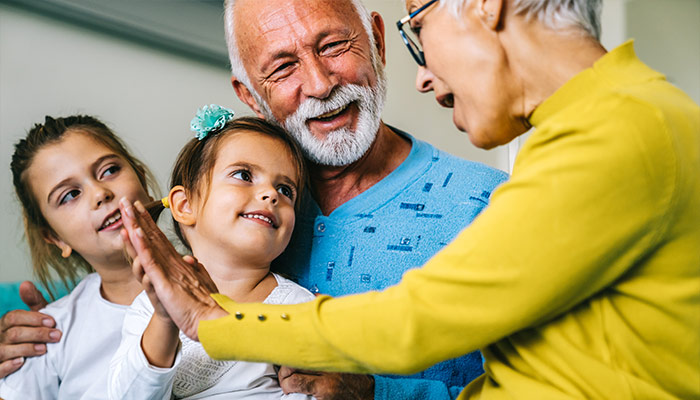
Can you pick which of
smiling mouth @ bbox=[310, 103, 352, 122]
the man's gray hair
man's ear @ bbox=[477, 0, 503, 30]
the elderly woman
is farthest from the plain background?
man's ear @ bbox=[477, 0, 503, 30]

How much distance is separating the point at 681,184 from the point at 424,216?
85 centimetres

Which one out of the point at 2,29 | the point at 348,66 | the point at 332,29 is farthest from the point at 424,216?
the point at 2,29

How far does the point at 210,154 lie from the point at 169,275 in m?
0.56

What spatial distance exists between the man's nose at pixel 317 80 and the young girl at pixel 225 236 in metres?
0.13

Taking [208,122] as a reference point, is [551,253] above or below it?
below

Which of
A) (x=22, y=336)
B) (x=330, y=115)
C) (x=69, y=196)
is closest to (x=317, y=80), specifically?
(x=330, y=115)

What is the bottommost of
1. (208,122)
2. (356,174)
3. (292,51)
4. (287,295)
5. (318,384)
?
(318,384)

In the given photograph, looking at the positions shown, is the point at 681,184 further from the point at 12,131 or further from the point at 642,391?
the point at 12,131

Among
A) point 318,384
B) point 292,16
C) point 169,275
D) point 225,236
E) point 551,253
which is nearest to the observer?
point 551,253

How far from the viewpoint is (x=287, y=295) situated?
1424 millimetres

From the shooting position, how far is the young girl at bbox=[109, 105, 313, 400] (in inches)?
47.1

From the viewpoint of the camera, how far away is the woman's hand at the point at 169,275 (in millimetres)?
949

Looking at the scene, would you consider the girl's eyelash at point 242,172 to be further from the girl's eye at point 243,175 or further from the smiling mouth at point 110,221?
the smiling mouth at point 110,221

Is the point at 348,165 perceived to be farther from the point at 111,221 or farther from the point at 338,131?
the point at 111,221
